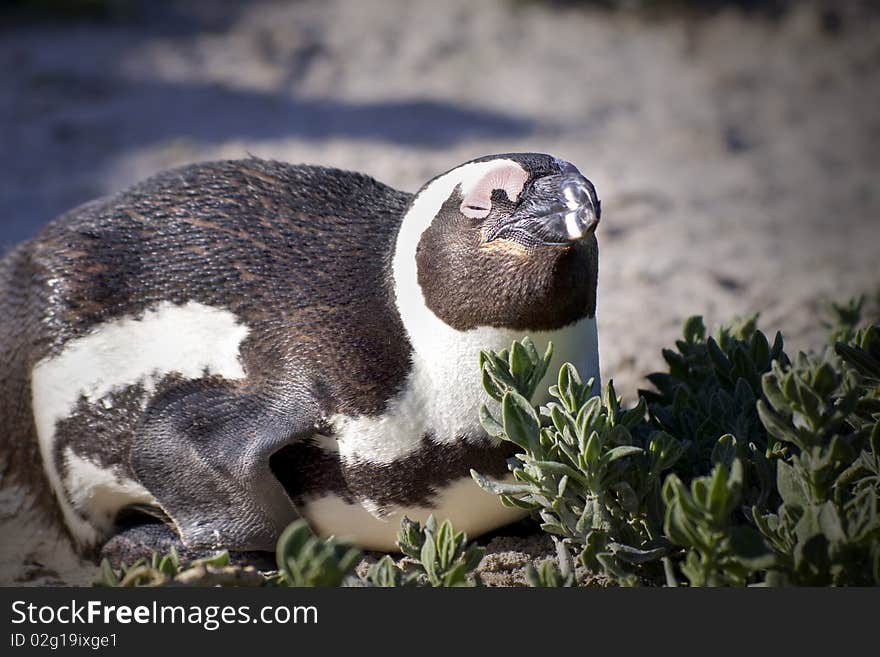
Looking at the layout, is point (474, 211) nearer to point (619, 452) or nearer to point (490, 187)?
point (490, 187)

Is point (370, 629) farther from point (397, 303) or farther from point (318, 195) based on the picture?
point (318, 195)

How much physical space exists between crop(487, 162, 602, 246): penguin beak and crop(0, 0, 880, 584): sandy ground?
1.29 m

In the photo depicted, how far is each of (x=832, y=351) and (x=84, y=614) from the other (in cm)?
175

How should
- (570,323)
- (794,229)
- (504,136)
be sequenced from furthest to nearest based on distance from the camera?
(504,136) < (794,229) < (570,323)

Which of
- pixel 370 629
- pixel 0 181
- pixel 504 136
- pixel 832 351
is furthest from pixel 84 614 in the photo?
pixel 504 136

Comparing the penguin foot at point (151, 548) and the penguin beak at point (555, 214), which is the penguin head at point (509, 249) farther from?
the penguin foot at point (151, 548)

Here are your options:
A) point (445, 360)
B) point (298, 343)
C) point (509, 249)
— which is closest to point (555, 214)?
point (509, 249)

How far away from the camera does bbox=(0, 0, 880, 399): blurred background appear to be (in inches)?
182

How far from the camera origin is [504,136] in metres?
6.21

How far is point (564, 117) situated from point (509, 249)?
4374 mm

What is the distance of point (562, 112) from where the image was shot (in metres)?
6.58

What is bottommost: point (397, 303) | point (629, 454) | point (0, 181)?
point (629, 454)

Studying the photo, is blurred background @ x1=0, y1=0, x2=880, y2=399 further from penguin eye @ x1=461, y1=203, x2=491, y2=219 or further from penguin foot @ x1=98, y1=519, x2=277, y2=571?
penguin foot @ x1=98, y1=519, x2=277, y2=571

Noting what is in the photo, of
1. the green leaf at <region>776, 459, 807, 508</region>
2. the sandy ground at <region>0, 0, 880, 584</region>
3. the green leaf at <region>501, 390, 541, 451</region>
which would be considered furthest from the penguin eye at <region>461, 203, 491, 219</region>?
the sandy ground at <region>0, 0, 880, 584</region>
